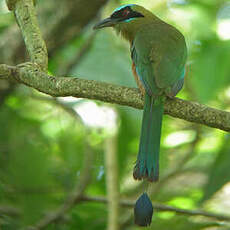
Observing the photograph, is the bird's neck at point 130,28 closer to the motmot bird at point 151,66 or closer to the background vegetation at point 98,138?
the motmot bird at point 151,66

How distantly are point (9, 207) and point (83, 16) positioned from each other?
1.53 meters

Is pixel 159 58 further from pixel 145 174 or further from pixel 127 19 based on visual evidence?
pixel 145 174

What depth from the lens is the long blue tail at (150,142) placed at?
2262 mm

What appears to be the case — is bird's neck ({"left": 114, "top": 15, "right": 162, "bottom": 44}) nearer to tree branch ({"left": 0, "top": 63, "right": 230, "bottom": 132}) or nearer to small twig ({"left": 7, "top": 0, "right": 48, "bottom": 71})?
small twig ({"left": 7, "top": 0, "right": 48, "bottom": 71})

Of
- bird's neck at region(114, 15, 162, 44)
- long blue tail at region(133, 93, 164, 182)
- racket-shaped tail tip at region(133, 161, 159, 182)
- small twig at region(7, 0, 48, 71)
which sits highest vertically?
bird's neck at region(114, 15, 162, 44)

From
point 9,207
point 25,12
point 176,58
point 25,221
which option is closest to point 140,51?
point 176,58

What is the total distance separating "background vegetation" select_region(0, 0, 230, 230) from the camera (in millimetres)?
3555

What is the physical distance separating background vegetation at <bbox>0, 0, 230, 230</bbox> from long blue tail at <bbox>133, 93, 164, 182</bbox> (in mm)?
905

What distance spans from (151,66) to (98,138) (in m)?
1.53

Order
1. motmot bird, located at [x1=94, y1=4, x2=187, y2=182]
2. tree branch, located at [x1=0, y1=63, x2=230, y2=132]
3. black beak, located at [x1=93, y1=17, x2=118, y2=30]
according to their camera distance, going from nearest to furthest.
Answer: tree branch, located at [x1=0, y1=63, x2=230, y2=132] → motmot bird, located at [x1=94, y1=4, x2=187, y2=182] → black beak, located at [x1=93, y1=17, x2=118, y2=30]

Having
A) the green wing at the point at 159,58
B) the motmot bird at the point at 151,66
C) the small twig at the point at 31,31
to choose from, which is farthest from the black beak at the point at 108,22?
the small twig at the point at 31,31

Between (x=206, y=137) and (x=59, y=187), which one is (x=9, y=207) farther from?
(x=206, y=137)

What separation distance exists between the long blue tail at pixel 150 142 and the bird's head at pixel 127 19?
3.53 ft

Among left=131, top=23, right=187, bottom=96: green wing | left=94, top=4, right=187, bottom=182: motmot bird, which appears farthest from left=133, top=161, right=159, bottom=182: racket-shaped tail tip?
left=131, top=23, right=187, bottom=96: green wing
